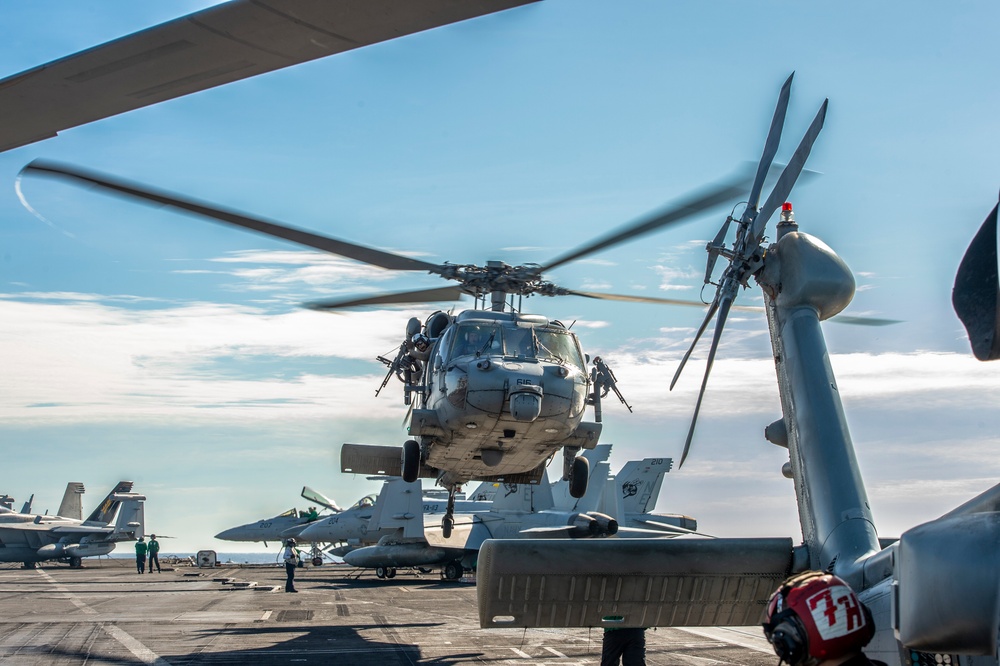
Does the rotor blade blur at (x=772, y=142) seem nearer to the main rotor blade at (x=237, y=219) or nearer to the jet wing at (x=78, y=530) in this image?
the main rotor blade at (x=237, y=219)

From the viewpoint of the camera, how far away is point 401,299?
15.4 meters

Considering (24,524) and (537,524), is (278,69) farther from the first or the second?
(24,524)

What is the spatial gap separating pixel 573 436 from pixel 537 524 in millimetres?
17982

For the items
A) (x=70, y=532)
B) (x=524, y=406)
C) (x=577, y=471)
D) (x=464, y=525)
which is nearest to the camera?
(x=524, y=406)

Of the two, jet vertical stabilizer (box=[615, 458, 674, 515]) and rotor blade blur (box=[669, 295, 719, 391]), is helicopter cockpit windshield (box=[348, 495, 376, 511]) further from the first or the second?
rotor blade blur (box=[669, 295, 719, 391])

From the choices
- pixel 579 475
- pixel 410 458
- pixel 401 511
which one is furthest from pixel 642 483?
pixel 410 458

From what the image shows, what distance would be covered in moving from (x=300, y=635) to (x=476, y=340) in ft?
20.7

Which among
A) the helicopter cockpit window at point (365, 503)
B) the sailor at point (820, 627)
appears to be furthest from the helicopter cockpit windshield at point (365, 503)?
the sailor at point (820, 627)

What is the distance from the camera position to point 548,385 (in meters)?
14.7

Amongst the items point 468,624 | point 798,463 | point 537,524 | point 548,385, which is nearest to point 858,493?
point 798,463

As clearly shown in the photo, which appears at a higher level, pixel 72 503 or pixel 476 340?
pixel 476 340

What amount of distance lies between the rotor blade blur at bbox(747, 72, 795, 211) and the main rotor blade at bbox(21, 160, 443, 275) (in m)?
5.79

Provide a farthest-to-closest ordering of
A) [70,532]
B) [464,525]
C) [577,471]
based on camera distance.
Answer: [70,532], [464,525], [577,471]

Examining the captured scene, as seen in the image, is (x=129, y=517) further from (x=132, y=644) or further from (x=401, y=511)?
(x=132, y=644)
